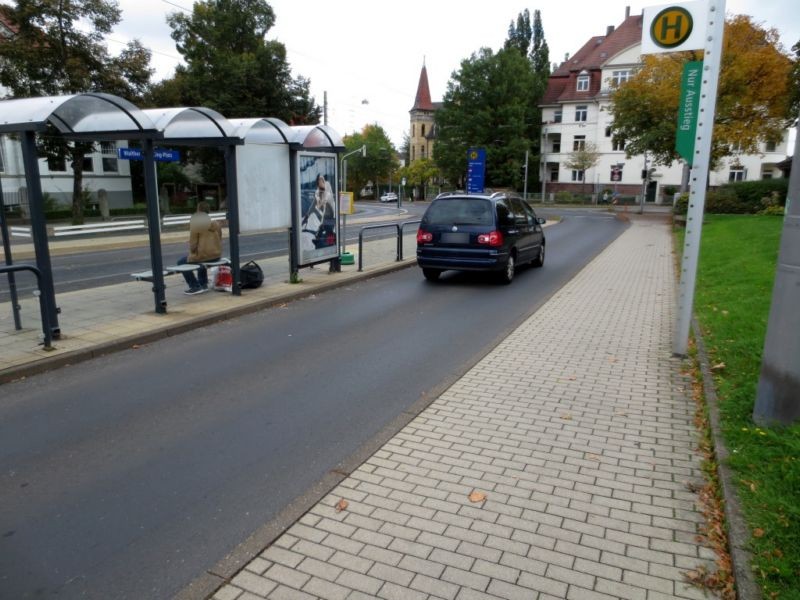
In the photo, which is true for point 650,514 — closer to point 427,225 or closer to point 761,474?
point 761,474

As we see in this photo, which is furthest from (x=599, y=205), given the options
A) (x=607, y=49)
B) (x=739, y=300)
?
(x=739, y=300)

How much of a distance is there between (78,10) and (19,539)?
26.9 meters

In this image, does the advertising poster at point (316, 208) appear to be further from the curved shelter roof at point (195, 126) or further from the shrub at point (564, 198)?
the shrub at point (564, 198)

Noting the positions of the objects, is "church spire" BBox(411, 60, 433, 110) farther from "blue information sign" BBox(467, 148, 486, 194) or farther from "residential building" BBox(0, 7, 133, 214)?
"blue information sign" BBox(467, 148, 486, 194)

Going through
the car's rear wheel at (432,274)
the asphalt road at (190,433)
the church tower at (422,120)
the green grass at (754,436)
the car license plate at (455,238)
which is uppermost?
the church tower at (422,120)

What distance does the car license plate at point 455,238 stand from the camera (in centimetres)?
1162

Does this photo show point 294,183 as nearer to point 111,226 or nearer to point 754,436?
point 754,436

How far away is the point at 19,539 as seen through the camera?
3.35 metres

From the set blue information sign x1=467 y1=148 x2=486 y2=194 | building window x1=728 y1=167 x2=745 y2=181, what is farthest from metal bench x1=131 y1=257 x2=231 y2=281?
building window x1=728 y1=167 x2=745 y2=181

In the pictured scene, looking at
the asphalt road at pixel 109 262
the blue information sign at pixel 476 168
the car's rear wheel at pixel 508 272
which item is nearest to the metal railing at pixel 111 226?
the asphalt road at pixel 109 262

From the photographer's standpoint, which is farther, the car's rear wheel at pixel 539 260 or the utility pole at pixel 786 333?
the car's rear wheel at pixel 539 260

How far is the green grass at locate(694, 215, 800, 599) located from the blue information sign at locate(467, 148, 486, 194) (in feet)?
44.2

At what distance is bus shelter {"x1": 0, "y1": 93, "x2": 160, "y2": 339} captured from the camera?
6.73 m

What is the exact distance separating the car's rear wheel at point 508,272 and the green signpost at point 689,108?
220 inches
